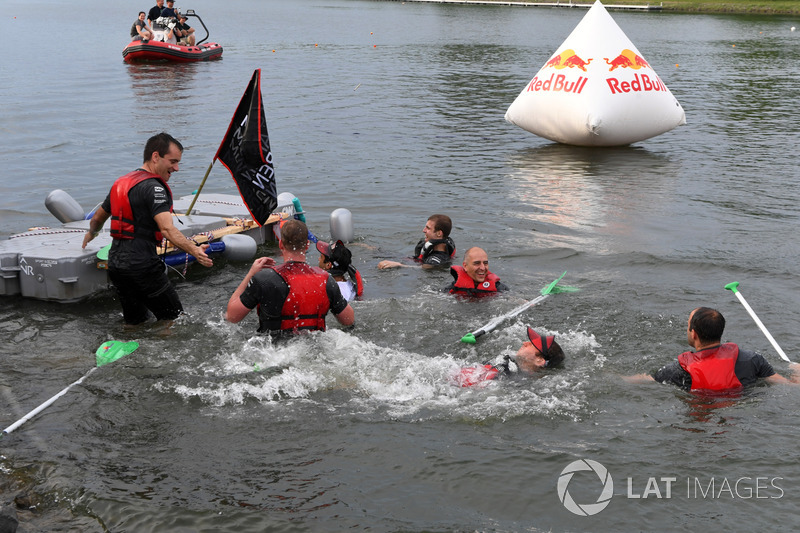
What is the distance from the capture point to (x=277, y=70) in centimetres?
3092

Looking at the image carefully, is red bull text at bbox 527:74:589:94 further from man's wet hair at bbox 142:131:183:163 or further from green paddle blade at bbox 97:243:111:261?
man's wet hair at bbox 142:131:183:163

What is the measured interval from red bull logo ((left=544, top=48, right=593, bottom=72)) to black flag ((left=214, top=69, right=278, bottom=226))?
9.55 metres

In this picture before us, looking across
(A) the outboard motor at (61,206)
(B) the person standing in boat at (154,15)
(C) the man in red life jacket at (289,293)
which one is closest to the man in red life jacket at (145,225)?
(C) the man in red life jacket at (289,293)

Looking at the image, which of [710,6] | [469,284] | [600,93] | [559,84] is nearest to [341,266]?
[469,284]

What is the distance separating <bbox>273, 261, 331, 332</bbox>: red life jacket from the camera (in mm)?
6695

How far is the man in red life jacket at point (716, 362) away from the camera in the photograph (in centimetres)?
648

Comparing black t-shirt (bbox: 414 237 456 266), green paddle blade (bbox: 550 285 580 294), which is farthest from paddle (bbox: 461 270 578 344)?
black t-shirt (bbox: 414 237 456 266)

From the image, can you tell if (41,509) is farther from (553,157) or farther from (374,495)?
(553,157)

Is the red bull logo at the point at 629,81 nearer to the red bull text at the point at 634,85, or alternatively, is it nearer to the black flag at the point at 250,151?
the red bull text at the point at 634,85

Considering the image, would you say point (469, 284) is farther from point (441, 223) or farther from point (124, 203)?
point (124, 203)

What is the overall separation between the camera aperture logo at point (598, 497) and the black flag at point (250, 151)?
487 cm

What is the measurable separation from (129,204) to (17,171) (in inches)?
383

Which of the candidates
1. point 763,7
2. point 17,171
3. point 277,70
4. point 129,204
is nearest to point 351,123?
point 17,171

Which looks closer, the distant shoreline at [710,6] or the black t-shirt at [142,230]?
the black t-shirt at [142,230]
